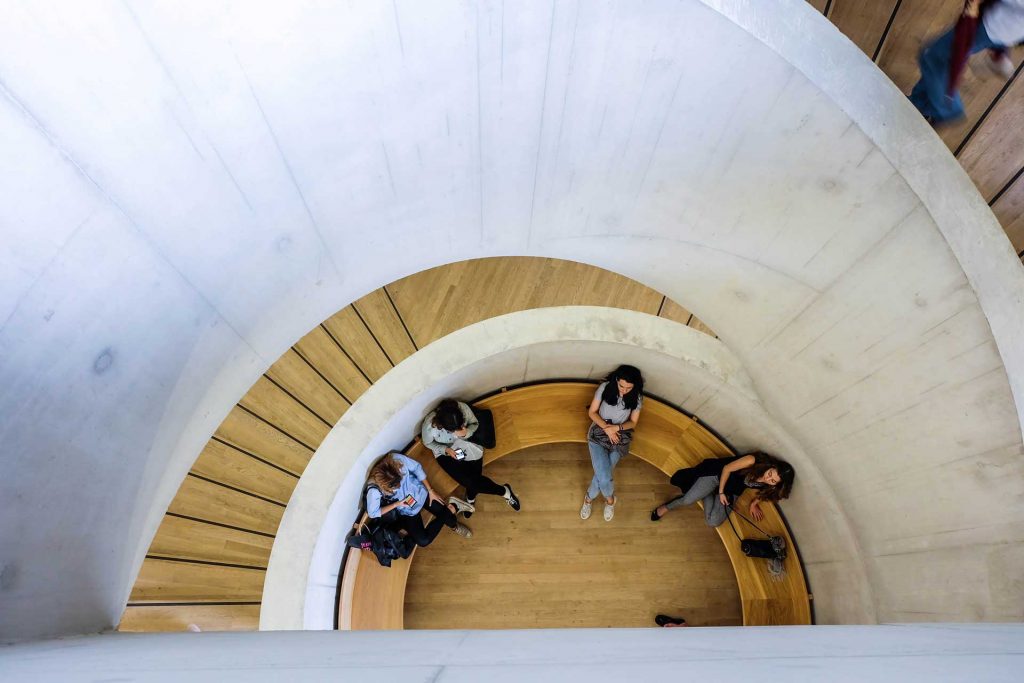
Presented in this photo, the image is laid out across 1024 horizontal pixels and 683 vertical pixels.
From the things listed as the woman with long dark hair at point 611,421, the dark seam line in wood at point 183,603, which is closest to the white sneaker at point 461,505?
the woman with long dark hair at point 611,421

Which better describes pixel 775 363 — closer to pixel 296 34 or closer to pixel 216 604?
pixel 296 34

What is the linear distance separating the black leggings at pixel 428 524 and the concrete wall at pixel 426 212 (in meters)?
1.97

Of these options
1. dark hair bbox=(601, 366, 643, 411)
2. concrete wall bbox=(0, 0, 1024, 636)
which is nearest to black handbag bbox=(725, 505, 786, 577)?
concrete wall bbox=(0, 0, 1024, 636)

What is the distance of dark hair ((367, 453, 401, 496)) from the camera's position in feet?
15.8

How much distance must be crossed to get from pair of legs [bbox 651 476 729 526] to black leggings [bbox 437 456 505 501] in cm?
178

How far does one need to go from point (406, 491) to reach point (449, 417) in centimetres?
80

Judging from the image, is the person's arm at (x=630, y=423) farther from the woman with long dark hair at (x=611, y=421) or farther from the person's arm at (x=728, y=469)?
the person's arm at (x=728, y=469)

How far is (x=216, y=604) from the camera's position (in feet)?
14.7

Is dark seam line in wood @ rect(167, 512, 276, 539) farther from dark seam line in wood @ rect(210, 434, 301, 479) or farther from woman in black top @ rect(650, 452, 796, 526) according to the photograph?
woman in black top @ rect(650, 452, 796, 526)

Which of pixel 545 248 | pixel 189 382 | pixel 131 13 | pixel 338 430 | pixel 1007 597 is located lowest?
pixel 1007 597

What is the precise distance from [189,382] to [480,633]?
218 centimetres

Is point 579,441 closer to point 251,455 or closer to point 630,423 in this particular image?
point 630,423

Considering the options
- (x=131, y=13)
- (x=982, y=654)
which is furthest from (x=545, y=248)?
(x=982, y=654)

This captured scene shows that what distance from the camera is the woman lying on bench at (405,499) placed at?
4883mm
